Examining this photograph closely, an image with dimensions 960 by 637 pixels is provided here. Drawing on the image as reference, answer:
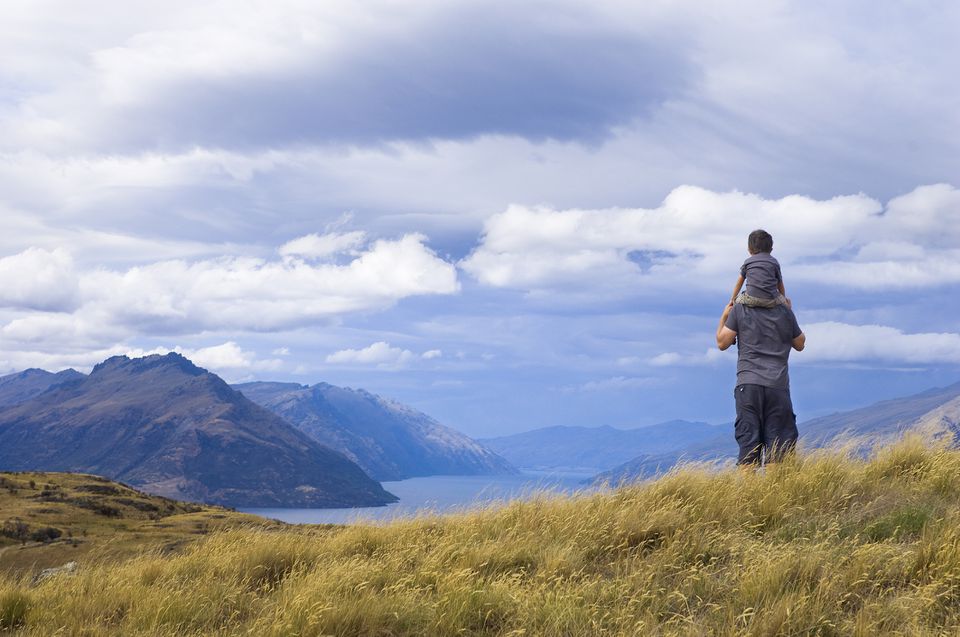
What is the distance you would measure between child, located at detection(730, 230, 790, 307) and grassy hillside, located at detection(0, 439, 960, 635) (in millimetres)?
2025

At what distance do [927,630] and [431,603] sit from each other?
3.62 m

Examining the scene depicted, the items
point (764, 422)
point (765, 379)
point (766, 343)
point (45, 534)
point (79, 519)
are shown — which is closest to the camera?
point (765, 379)

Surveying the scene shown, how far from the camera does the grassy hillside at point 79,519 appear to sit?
18.3 meters

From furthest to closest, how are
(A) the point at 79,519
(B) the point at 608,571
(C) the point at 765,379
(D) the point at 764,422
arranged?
(A) the point at 79,519, (D) the point at 764,422, (C) the point at 765,379, (B) the point at 608,571

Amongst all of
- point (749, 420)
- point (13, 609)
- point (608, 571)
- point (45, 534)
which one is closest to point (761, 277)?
point (749, 420)

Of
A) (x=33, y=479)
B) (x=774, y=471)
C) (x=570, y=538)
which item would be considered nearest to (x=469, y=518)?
(x=570, y=538)

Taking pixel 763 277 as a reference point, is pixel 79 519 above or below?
below

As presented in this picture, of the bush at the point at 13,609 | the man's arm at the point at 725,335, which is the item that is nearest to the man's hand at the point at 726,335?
the man's arm at the point at 725,335

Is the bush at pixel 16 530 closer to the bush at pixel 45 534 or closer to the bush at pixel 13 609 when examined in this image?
the bush at pixel 45 534

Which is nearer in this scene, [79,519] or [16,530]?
[16,530]

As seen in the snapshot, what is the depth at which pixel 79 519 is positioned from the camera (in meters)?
31.2

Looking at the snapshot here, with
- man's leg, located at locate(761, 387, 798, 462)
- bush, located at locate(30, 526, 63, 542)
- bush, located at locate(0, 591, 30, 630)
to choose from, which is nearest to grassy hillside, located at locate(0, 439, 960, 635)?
bush, located at locate(0, 591, 30, 630)

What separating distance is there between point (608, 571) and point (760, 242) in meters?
4.65

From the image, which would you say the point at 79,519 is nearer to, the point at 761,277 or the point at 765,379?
the point at 765,379
